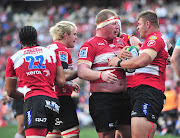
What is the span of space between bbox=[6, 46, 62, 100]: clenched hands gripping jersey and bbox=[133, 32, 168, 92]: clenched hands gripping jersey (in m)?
1.43

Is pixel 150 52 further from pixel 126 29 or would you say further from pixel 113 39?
pixel 126 29

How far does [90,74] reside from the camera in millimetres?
5195

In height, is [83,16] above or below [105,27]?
above

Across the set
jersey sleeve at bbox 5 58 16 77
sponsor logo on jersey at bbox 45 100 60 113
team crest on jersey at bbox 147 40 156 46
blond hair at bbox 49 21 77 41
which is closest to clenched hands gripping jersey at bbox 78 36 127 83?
team crest on jersey at bbox 147 40 156 46

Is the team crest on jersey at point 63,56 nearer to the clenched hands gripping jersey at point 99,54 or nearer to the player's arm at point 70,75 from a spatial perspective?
the player's arm at point 70,75

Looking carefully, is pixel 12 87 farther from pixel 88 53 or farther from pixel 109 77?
pixel 109 77

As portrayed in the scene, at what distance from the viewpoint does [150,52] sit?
5.21 meters

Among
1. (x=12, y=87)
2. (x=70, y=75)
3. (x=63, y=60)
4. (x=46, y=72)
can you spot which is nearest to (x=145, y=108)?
(x=70, y=75)

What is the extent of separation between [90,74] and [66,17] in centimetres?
2286

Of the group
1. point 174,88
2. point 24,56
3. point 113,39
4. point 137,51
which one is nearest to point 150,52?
point 137,51

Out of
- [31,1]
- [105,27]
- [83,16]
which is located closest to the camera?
[105,27]

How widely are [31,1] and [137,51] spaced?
26.7 m

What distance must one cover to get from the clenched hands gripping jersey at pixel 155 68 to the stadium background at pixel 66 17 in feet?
41.8

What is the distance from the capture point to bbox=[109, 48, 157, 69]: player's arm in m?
5.11
